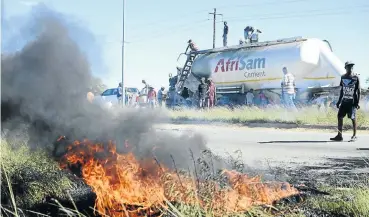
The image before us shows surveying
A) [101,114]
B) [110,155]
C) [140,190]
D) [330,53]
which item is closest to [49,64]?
[101,114]

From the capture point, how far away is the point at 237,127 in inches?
326

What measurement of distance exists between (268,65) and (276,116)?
244cm

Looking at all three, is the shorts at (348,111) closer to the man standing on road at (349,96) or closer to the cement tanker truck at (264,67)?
the man standing on road at (349,96)

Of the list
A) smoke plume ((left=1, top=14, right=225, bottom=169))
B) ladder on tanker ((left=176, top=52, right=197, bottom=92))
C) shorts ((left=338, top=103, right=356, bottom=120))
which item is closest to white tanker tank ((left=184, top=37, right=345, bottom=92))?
ladder on tanker ((left=176, top=52, right=197, bottom=92))

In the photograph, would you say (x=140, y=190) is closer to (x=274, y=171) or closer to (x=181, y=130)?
(x=274, y=171)

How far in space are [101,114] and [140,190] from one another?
4.97ft

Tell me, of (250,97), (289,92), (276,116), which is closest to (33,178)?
(276,116)

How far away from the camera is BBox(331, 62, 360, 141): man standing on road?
6582mm

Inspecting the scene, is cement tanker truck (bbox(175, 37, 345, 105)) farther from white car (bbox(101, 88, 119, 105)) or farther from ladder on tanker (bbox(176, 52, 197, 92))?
white car (bbox(101, 88, 119, 105))

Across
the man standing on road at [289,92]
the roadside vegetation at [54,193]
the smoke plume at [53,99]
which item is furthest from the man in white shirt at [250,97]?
the roadside vegetation at [54,193]

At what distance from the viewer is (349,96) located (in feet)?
22.1

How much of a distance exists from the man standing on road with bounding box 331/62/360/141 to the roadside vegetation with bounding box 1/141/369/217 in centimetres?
273

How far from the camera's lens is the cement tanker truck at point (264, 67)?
8.50 metres

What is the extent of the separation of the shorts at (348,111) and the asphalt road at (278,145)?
385 millimetres
